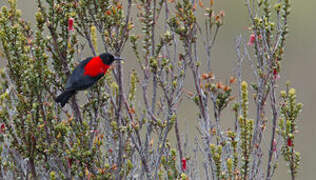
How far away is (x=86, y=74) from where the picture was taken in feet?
19.3

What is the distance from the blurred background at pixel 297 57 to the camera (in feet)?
73.4

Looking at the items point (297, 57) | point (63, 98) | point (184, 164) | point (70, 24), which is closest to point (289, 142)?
point (184, 164)

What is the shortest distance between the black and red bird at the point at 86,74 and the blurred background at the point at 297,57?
15.1 m

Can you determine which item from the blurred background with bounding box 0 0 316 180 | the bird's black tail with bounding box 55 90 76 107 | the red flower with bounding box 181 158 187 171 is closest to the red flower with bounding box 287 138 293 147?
the red flower with bounding box 181 158 187 171

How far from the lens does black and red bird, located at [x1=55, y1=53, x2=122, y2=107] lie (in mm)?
5707

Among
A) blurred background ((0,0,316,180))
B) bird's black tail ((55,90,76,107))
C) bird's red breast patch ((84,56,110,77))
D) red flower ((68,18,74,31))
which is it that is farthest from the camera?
blurred background ((0,0,316,180))

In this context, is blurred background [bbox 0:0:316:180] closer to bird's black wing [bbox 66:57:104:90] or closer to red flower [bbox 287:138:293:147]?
bird's black wing [bbox 66:57:104:90]

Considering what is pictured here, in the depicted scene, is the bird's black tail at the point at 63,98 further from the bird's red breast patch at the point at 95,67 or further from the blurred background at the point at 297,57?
the blurred background at the point at 297,57

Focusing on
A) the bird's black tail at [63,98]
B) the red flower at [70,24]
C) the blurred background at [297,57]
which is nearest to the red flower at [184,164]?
the bird's black tail at [63,98]

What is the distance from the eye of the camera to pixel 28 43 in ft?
20.4

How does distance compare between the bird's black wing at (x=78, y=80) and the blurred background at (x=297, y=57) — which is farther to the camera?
the blurred background at (x=297, y=57)

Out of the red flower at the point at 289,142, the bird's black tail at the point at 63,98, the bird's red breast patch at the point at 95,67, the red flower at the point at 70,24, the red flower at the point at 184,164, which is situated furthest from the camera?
the red flower at the point at 184,164

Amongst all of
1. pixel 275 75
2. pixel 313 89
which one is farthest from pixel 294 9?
pixel 275 75

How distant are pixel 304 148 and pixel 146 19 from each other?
17.1m
